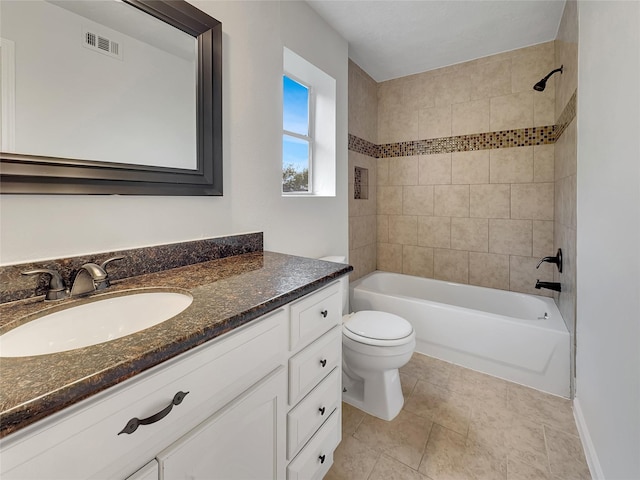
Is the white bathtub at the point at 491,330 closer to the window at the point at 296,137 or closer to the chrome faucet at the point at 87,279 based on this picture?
the window at the point at 296,137

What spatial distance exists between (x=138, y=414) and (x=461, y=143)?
304cm

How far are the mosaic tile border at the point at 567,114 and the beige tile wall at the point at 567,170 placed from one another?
0.08ft

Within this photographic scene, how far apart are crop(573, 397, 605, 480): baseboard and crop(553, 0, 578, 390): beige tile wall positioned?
0.66 ft

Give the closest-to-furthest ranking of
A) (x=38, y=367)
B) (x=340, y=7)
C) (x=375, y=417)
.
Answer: (x=38, y=367), (x=375, y=417), (x=340, y=7)

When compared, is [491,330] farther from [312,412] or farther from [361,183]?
[361,183]

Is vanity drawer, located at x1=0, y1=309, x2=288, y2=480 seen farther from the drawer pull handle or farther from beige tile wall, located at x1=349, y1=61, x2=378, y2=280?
beige tile wall, located at x1=349, y1=61, x2=378, y2=280

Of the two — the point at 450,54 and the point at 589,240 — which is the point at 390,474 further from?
the point at 450,54

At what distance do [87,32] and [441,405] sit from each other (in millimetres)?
2396

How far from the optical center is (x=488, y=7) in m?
1.99

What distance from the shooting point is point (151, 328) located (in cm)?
67

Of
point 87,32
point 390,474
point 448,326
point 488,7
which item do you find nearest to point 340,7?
point 488,7

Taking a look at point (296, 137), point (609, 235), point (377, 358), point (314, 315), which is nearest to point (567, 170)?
point (609, 235)

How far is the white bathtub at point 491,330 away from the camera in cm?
190

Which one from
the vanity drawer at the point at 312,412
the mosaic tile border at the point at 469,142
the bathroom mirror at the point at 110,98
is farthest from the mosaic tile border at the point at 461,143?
the vanity drawer at the point at 312,412
